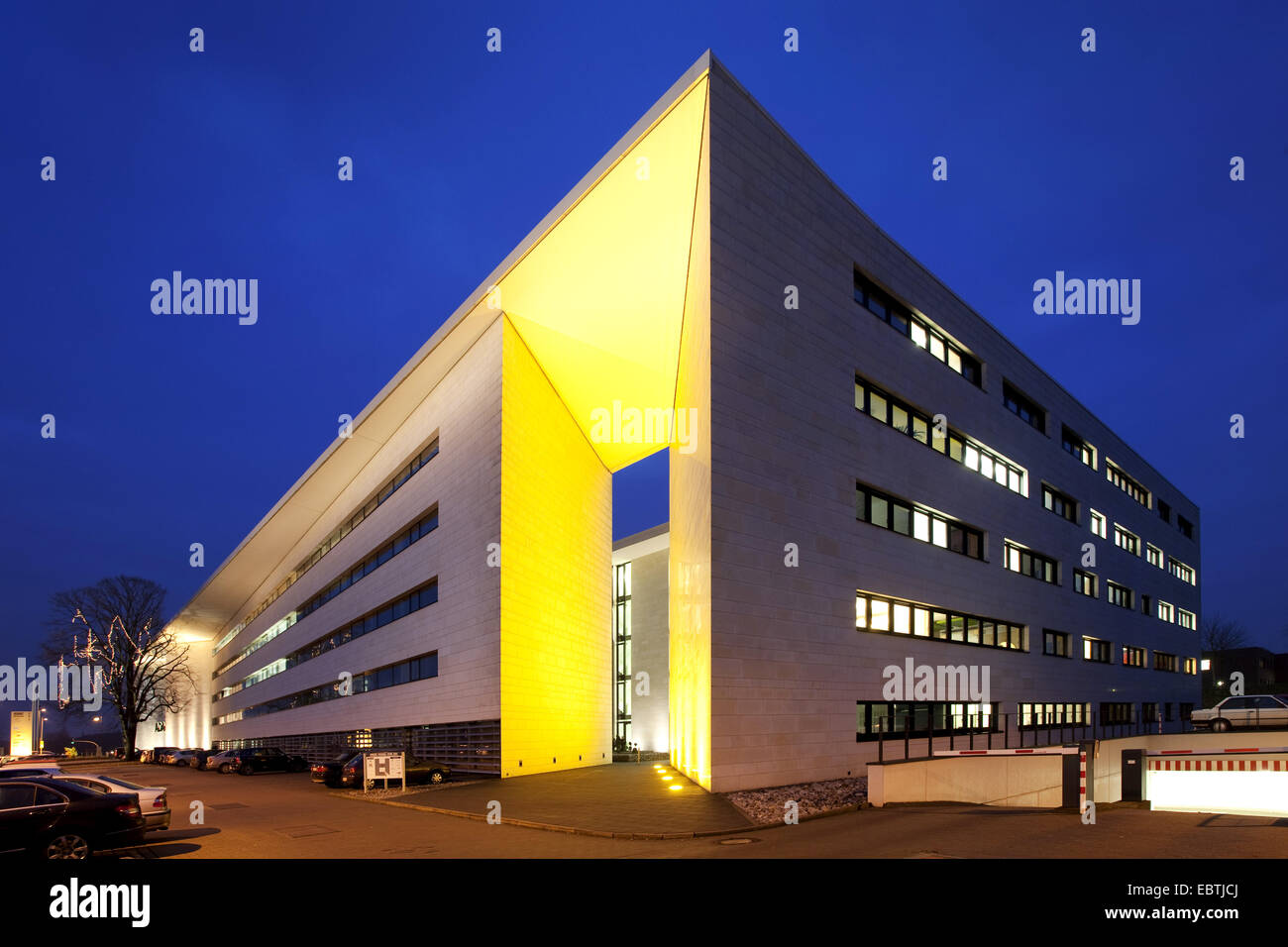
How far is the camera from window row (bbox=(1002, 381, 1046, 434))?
35406 mm

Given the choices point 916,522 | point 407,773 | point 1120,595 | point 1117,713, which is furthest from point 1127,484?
point 407,773

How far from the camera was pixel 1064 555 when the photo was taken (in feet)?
126

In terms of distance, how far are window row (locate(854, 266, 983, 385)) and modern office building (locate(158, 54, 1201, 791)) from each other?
14cm

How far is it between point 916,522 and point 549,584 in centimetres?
1285

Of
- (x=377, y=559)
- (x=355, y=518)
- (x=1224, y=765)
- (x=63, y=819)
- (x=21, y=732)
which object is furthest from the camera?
(x=21, y=732)

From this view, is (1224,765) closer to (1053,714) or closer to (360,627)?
(1053,714)

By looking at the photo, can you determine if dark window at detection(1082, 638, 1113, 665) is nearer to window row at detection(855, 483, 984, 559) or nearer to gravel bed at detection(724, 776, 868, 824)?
window row at detection(855, 483, 984, 559)

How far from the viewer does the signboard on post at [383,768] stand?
971 inches

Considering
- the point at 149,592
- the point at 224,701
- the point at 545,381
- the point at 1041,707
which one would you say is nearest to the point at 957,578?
the point at 1041,707

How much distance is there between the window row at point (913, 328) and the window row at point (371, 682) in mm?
19616

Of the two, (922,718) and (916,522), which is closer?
(922,718)

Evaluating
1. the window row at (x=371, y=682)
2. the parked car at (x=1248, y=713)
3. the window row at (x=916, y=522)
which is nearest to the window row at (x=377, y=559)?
Result: the window row at (x=371, y=682)

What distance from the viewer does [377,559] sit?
4072cm
